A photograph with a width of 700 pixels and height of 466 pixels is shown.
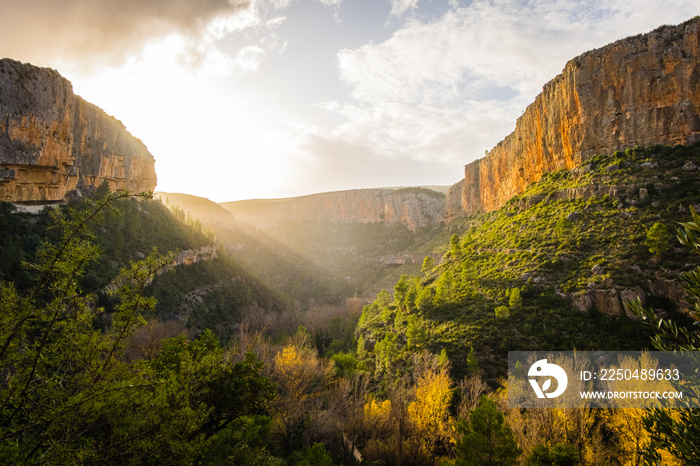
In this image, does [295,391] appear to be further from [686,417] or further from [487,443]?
[686,417]

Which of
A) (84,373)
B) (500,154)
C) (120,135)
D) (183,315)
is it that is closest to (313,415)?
(84,373)

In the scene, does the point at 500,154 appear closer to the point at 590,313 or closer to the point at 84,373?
the point at 590,313

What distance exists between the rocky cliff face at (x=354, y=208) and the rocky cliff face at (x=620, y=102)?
53.9 m

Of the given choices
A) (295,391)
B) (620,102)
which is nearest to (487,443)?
(295,391)

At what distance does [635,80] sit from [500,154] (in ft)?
80.7

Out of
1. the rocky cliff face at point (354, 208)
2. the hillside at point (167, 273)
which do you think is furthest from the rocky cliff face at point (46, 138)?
the rocky cliff face at point (354, 208)

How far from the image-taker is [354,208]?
12400 cm

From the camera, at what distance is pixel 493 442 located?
10938 mm

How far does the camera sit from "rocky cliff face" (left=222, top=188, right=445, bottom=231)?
102688mm

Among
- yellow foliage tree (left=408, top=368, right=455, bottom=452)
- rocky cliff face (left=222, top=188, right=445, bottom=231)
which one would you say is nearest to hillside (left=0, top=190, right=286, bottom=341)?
yellow foliage tree (left=408, top=368, right=455, bottom=452)

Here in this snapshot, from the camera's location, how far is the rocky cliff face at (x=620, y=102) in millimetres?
27422

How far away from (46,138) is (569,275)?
57.3 meters

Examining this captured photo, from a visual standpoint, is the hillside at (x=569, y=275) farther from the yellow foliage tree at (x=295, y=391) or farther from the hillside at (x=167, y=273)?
the hillside at (x=167, y=273)

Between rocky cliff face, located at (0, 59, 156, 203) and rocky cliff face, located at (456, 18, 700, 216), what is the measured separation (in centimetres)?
6235
